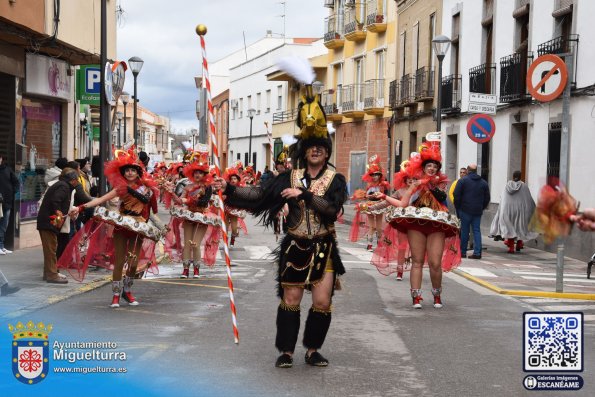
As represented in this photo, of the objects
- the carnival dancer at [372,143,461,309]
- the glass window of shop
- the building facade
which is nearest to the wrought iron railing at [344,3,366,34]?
the building facade

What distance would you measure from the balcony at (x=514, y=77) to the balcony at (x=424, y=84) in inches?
288

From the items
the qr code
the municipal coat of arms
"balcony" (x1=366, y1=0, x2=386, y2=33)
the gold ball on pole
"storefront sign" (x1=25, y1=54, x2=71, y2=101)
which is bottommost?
the municipal coat of arms

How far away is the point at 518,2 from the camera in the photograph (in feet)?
79.5

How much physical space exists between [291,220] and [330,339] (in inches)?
68.7

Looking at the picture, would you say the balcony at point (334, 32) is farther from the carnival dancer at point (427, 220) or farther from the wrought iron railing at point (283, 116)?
the carnival dancer at point (427, 220)

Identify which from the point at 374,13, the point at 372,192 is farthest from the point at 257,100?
the point at 372,192

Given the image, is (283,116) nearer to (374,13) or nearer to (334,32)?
(334,32)

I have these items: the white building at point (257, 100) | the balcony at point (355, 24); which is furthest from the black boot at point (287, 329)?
the white building at point (257, 100)

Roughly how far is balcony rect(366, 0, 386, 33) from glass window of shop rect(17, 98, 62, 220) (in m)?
21.6

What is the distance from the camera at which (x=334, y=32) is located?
150ft

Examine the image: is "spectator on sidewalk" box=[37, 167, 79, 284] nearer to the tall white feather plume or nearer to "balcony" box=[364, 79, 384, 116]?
the tall white feather plume

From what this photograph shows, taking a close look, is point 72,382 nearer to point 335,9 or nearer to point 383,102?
point 383,102

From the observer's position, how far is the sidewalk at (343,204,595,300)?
13.2m

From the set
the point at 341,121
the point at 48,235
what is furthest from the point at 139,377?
the point at 341,121
